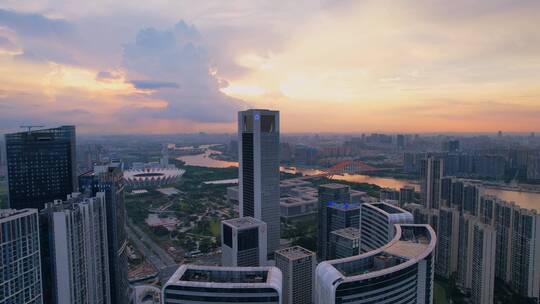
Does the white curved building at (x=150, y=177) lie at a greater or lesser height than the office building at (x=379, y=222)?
lesser

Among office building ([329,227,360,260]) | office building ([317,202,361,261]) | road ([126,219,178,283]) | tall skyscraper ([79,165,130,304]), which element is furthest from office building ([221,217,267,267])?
office building ([317,202,361,261])

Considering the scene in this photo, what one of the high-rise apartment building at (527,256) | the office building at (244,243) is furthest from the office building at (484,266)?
the office building at (244,243)

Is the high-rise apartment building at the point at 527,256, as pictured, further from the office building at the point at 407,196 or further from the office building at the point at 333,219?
the office building at the point at 407,196

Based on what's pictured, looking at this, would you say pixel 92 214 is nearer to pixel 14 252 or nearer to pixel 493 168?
pixel 14 252

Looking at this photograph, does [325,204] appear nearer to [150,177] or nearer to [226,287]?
[226,287]

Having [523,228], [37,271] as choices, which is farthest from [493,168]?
[37,271]

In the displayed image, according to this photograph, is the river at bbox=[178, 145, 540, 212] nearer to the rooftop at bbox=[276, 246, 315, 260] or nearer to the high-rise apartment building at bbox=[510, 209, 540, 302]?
the high-rise apartment building at bbox=[510, 209, 540, 302]

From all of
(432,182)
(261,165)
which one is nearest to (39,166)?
(261,165)
